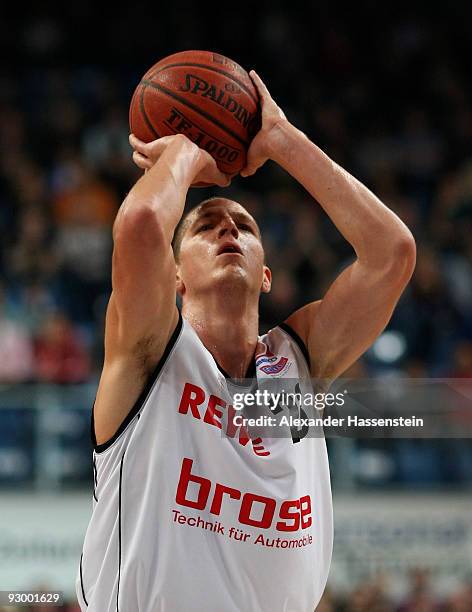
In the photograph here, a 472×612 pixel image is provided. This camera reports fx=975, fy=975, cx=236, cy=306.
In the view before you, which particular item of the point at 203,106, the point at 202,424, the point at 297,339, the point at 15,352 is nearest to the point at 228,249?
the point at 297,339

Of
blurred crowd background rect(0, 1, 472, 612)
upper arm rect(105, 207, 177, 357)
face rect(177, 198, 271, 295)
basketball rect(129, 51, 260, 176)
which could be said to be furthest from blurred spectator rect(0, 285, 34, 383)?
upper arm rect(105, 207, 177, 357)

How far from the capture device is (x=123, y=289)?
3023 millimetres

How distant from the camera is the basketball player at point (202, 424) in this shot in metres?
3.01

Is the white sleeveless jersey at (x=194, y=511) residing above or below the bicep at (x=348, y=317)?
below

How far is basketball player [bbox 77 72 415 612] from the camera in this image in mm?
3010

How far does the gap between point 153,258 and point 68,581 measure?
4543 millimetres

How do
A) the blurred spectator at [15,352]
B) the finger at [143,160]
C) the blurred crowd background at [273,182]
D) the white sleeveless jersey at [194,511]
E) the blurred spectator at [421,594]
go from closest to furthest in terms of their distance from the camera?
the white sleeveless jersey at [194,511] → the finger at [143,160] → the blurred spectator at [421,594] → the blurred crowd background at [273,182] → the blurred spectator at [15,352]

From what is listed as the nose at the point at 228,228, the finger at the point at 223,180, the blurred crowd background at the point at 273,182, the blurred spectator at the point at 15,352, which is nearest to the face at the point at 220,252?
the nose at the point at 228,228

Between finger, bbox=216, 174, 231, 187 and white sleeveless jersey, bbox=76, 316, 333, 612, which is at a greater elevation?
finger, bbox=216, 174, 231, 187

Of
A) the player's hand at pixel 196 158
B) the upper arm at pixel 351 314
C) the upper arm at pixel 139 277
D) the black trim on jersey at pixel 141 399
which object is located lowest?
the black trim on jersey at pixel 141 399

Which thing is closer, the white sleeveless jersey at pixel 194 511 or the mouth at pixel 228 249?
the white sleeveless jersey at pixel 194 511

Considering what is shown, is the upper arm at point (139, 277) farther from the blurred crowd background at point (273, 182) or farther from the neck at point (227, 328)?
the blurred crowd background at point (273, 182)

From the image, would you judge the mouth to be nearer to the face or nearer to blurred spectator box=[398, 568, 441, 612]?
the face

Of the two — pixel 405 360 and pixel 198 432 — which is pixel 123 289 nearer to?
pixel 198 432
